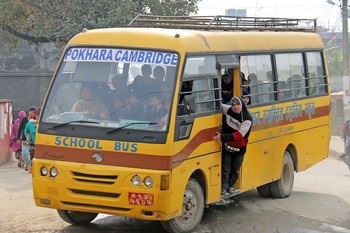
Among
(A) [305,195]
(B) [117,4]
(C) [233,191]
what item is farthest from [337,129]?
(C) [233,191]

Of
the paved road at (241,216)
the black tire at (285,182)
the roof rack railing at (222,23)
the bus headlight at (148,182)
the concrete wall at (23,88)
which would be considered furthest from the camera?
the concrete wall at (23,88)

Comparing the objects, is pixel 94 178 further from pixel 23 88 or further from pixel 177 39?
pixel 23 88

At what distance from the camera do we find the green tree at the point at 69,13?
850 inches

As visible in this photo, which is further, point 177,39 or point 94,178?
point 177,39

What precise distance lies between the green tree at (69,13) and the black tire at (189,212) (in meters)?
13.3

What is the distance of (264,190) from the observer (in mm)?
11758

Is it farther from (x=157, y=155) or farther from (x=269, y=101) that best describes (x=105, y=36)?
(x=269, y=101)

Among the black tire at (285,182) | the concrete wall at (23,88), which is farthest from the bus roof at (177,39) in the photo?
the concrete wall at (23,88)

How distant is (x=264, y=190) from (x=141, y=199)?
4354 mm

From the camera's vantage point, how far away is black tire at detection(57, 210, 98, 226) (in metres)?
8.95

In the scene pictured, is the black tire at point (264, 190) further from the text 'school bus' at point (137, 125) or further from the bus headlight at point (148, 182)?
the bus headlight at point (148, 182)

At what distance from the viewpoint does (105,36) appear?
28.4 ft

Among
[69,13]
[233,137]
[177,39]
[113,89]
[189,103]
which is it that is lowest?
[233,137]

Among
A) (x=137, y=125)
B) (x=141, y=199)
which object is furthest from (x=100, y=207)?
(x=137, y=125)
